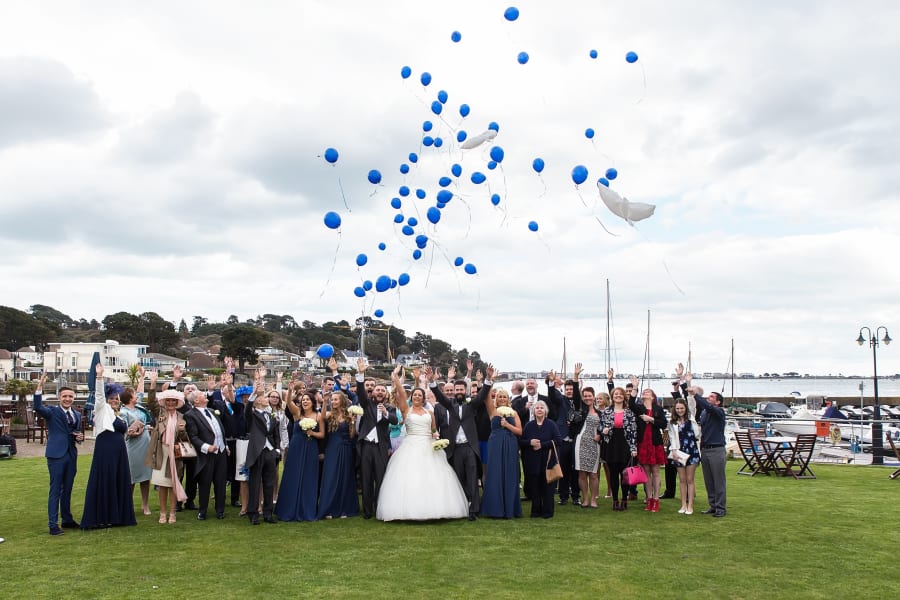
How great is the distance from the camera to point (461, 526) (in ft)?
28.3

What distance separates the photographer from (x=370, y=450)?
9.41m

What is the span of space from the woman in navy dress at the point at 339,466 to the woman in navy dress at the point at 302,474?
0.41 feet

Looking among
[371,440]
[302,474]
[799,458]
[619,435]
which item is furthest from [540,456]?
[799,458]

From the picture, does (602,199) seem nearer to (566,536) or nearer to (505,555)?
(566,536)

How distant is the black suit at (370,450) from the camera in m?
9.28

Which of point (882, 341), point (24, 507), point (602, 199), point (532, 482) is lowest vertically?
point (24, 507)

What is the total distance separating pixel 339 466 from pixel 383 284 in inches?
174

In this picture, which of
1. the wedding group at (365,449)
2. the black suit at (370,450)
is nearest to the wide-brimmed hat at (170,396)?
Answer: the wedding group at (365,449)

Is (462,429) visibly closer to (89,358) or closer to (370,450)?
(370,450)

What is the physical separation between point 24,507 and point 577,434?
8.01 m

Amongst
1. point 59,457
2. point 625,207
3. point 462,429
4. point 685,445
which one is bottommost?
point 59,457

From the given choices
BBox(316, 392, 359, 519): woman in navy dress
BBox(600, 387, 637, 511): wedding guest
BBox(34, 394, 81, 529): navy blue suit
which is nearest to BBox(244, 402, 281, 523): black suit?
BBox(316, 392, 359, 519): woman in navy dress

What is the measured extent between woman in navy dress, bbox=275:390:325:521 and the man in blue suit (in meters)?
2.46

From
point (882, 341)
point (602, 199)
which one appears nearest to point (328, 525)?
point (602, 199)
